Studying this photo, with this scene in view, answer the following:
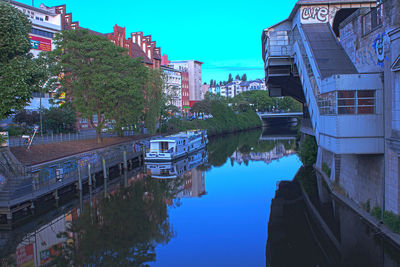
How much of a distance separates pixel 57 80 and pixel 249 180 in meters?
22.3

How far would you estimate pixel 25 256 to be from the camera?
674 inches

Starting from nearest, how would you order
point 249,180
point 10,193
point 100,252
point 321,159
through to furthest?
point 100,252, point 10,193, point 321,159, point 249,180

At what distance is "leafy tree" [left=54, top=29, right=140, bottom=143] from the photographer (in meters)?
38.4

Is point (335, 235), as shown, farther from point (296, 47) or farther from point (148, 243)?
point (296, 47)

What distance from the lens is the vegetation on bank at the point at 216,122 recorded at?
66.4 meters

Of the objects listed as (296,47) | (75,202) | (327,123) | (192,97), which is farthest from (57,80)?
(192,97)

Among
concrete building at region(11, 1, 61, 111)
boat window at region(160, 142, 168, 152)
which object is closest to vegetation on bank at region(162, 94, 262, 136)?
boat window at region(160, 142, 168, 152)

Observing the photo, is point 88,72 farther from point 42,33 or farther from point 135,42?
point 135,42

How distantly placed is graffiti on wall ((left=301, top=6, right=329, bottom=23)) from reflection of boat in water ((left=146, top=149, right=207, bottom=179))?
60.8ft

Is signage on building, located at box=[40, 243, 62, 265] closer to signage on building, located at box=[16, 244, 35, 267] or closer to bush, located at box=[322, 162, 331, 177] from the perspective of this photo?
signage on building, located at box=[16, 244, 35, 267]

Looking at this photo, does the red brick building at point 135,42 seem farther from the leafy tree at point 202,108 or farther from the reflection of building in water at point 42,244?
the reflection of building in water at point 42,244

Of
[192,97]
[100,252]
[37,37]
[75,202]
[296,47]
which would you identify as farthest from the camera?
[192,97]

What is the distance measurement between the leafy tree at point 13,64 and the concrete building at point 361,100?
16231mm

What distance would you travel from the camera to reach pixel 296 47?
2883 centimetres
